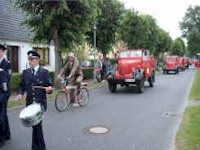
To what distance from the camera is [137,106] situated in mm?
12859

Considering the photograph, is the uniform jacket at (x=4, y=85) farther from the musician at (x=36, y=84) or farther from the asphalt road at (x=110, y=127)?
the asphalt road at (x=110, y=127)

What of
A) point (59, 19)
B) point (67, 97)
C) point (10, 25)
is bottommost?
point (67, 97)

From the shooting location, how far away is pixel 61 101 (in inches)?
463

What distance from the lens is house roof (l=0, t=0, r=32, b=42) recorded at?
22688 millimetres

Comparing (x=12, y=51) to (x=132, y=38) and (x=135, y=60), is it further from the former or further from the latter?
(x=132, y=38)

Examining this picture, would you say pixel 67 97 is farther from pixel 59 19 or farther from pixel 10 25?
pixel 10 25

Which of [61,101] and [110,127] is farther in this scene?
[61,101]

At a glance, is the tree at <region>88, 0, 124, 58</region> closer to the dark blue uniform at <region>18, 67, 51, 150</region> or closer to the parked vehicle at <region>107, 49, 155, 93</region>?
the parked vehicle at <region>107, 49, 155, 93</region>

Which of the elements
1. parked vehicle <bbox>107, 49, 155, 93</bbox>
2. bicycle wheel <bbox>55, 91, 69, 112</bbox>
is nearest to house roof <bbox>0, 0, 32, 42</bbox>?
parked vehicle <bbox>107, 49, 155, 93</bbox>

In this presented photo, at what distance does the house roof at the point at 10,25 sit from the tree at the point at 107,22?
5422mm

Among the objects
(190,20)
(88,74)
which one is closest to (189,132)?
(88,74)

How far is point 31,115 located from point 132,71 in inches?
508

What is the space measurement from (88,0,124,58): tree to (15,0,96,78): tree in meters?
8.42

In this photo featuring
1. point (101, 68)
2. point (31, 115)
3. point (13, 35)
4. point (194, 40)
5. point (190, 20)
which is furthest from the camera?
point (190, 20)
